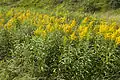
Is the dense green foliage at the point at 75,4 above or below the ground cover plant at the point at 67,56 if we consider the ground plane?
below

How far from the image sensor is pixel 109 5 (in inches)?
936

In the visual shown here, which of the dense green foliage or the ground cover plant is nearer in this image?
the ground cover plant

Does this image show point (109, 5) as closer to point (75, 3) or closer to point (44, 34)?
point (75, 3)

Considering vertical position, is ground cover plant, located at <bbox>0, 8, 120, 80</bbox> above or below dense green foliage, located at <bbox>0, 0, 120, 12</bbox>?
above

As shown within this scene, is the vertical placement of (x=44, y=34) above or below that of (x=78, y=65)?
above

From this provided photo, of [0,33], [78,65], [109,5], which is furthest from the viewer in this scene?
[109,5]

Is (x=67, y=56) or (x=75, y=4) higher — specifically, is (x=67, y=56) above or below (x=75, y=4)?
above

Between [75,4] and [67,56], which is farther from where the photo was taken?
[75,4]

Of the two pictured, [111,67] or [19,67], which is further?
[19,67]

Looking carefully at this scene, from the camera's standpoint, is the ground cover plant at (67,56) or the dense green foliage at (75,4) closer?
the ground cover plant at (67,56)

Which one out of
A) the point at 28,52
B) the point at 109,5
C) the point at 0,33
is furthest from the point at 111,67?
the point at 109,5

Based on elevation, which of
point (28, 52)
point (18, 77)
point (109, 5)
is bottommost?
point (109, 5)

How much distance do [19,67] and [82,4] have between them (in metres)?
16.7

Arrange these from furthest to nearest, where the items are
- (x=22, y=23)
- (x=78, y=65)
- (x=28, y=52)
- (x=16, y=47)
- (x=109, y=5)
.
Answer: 1. (x=109, y=5)
2. (x=22, y=23)
3. (x=16, y=47)
4. (x=28, y=52)
5. (x=78, y=65)
